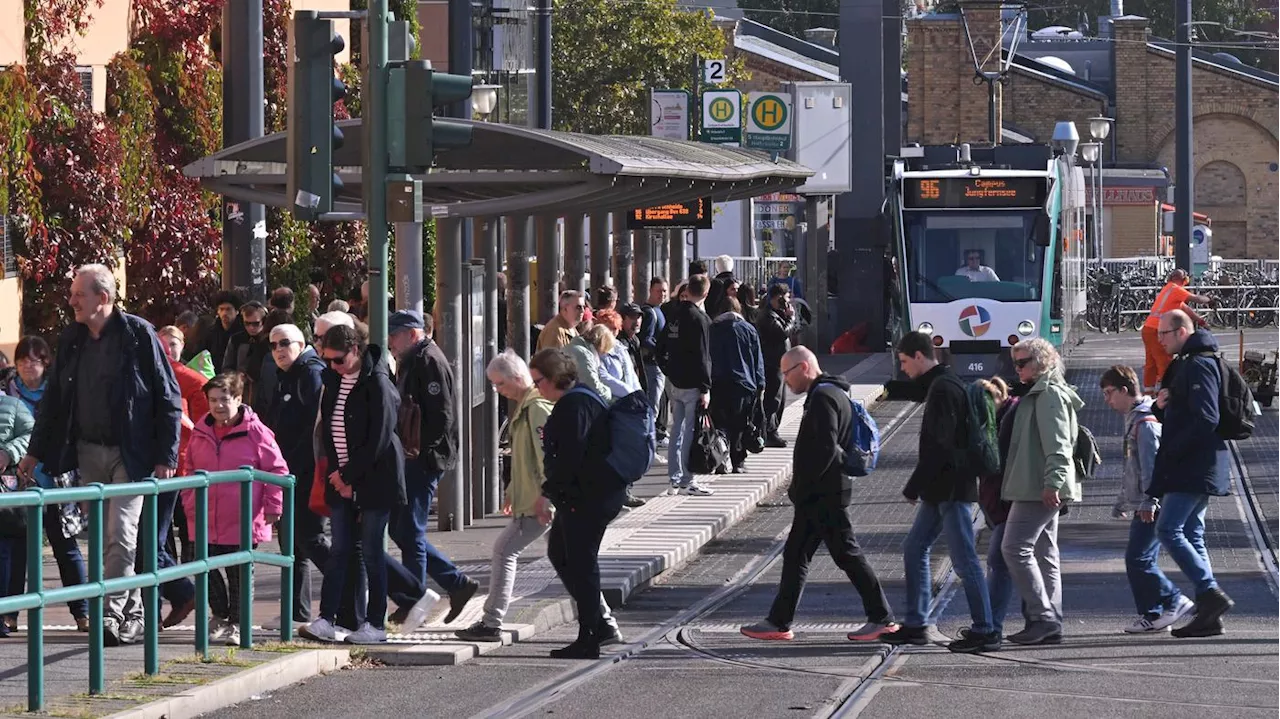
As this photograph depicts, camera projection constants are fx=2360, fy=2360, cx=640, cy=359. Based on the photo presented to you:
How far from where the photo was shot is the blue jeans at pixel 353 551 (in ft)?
36.6

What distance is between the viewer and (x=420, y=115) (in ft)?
38.4

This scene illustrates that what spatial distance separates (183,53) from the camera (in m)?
21.3

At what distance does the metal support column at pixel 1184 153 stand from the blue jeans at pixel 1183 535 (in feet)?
106

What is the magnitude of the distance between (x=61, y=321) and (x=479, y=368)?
4291 millimetres

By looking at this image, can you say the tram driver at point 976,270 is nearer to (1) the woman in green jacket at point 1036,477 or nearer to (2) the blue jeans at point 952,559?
(1) the woman in green jacket at point 1036,477

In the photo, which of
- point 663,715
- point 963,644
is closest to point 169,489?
point 663,715

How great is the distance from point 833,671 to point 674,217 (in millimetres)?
15455

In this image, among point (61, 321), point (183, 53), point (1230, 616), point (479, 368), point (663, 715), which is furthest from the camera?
point (183, 53)

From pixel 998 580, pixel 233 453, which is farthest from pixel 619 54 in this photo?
pixel 233 453

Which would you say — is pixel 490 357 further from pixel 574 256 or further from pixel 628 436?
pixel 574 256

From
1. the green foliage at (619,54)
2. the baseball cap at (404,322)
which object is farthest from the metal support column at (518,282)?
the green foliage at (619,54)

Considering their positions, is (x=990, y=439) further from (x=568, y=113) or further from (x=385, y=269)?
(x=568, y=113)

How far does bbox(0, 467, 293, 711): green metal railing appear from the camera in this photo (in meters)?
8.76

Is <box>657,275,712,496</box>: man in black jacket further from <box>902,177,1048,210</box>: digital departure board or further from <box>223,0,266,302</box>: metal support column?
<box>902,177,1048,210</box>: digital departure board
